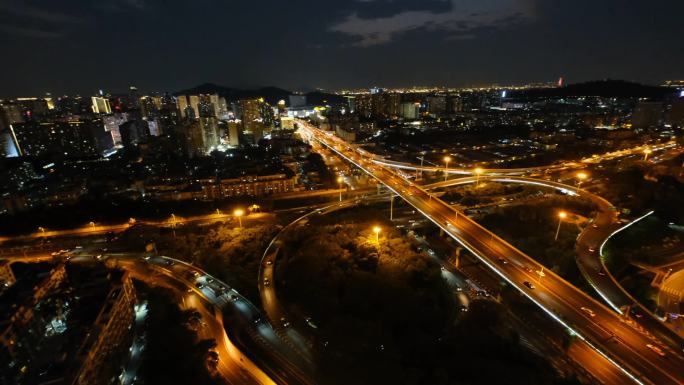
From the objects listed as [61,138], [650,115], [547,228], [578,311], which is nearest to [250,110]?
[61,138]

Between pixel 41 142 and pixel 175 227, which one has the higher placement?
pixel 41 142

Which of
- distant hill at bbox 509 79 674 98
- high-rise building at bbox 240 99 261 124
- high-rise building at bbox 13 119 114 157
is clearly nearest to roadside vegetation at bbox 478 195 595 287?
high-rise building at bbox 13 119 114 157

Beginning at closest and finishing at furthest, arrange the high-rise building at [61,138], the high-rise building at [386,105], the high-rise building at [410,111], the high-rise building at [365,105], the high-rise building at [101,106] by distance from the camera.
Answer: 1. the high-rise building at [61,138]
2. the high-rise building at [101,106]
3. the high-rise building at [410,111]
4. the high-rise building at [386,105]
5. the high-rise building at [365,105]

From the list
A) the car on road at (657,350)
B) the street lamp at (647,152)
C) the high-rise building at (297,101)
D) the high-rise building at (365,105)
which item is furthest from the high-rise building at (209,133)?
the high-rise building at (297,101)

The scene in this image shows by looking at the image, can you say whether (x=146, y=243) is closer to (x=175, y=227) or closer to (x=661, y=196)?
(x=175, y=227)

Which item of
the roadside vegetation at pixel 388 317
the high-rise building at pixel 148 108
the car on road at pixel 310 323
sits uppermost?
the high-rise building at pixel 148 108

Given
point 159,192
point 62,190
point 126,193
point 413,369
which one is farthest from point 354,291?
point 62,190

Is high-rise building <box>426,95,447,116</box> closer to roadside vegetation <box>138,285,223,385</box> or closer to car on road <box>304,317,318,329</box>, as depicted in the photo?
car on road <box>304,317,318,329</box>

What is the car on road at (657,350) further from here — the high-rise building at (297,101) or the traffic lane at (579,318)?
the high-rise building at (297,101)

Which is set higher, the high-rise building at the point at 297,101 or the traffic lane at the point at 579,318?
the high-rise building at the point at 297,101
